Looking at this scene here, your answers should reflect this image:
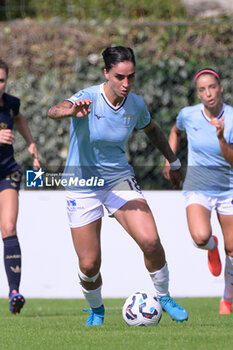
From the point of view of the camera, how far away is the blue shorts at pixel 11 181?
8680mm

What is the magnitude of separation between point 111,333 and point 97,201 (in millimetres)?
1175

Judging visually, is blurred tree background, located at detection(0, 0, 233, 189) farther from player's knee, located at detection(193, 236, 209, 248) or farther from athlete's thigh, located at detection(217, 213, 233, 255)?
athlete's thigh, located at detection(217, 213, 233, 255)

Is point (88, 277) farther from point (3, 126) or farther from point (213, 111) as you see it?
point (213, 111)

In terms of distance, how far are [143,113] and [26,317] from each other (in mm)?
2389

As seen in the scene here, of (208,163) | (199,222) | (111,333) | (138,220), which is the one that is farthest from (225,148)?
(111,333)

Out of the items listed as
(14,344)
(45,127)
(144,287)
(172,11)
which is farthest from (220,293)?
(172,11)

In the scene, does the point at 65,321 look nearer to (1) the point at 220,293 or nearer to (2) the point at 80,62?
(1) the point at 220,293

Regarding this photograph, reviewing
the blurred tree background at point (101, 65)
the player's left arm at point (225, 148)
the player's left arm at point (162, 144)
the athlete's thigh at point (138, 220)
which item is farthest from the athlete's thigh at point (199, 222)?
the blurred tree background at point (101, 65)

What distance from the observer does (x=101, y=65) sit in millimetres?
11422

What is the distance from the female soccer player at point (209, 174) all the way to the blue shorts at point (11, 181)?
65.2 inches

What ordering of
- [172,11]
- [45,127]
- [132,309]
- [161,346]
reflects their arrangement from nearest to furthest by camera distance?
[161,346] < [132,309] < [45,127] < [172,11]

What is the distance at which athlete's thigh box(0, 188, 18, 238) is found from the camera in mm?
8547

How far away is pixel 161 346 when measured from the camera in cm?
561

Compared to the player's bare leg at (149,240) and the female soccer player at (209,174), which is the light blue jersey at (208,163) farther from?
the player's bare leg at (149,240)
